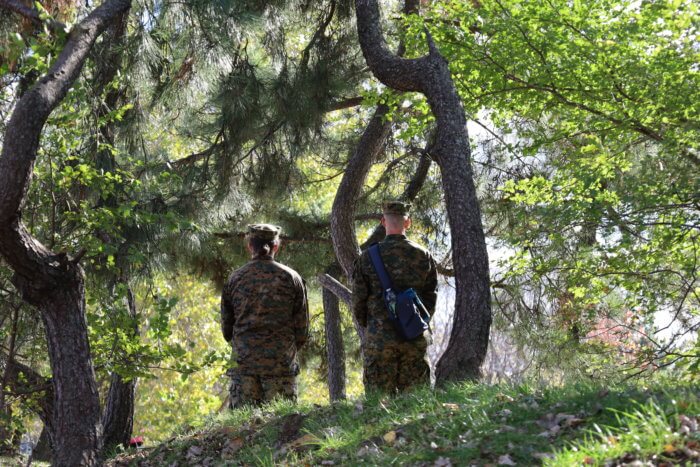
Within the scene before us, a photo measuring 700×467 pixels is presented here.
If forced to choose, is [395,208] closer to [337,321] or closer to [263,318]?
[263,318]

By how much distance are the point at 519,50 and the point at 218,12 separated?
366cm

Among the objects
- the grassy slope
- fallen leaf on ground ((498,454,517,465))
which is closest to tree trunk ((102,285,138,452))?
the grassy slope

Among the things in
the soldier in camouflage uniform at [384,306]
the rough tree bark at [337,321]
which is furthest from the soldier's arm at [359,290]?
the rough tree bark at [337,321]

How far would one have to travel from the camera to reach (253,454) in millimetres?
5848

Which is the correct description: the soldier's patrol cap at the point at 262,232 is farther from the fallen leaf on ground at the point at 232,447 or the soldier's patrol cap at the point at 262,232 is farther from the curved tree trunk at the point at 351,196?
the curved tree trunk at the point at 351,196

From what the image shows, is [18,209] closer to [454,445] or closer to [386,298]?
[386,298]

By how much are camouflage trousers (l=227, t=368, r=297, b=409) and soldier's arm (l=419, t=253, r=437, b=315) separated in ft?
5.27

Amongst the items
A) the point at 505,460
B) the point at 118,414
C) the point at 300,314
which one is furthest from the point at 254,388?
the point at 118,414

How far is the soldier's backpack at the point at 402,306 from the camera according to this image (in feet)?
21.5

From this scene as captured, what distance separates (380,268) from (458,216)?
846 millimetres

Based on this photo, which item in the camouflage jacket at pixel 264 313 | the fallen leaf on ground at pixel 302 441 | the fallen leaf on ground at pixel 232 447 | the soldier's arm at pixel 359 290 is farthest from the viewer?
the camouflage jacket at pixel 264 313

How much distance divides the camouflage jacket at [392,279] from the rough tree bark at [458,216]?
0.27 metres

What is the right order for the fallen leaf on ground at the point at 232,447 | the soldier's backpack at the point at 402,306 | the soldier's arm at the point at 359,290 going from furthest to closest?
the soldier's arm at the point at 359,290, the soldier's backpack at the point at 402,306, the fallen leaf on ground at the point at 232,447

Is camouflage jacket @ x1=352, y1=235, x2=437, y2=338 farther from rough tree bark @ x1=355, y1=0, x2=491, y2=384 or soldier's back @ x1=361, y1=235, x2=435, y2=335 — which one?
rough tree bark @ x1=355, y1=0, x2=491, y2=384
